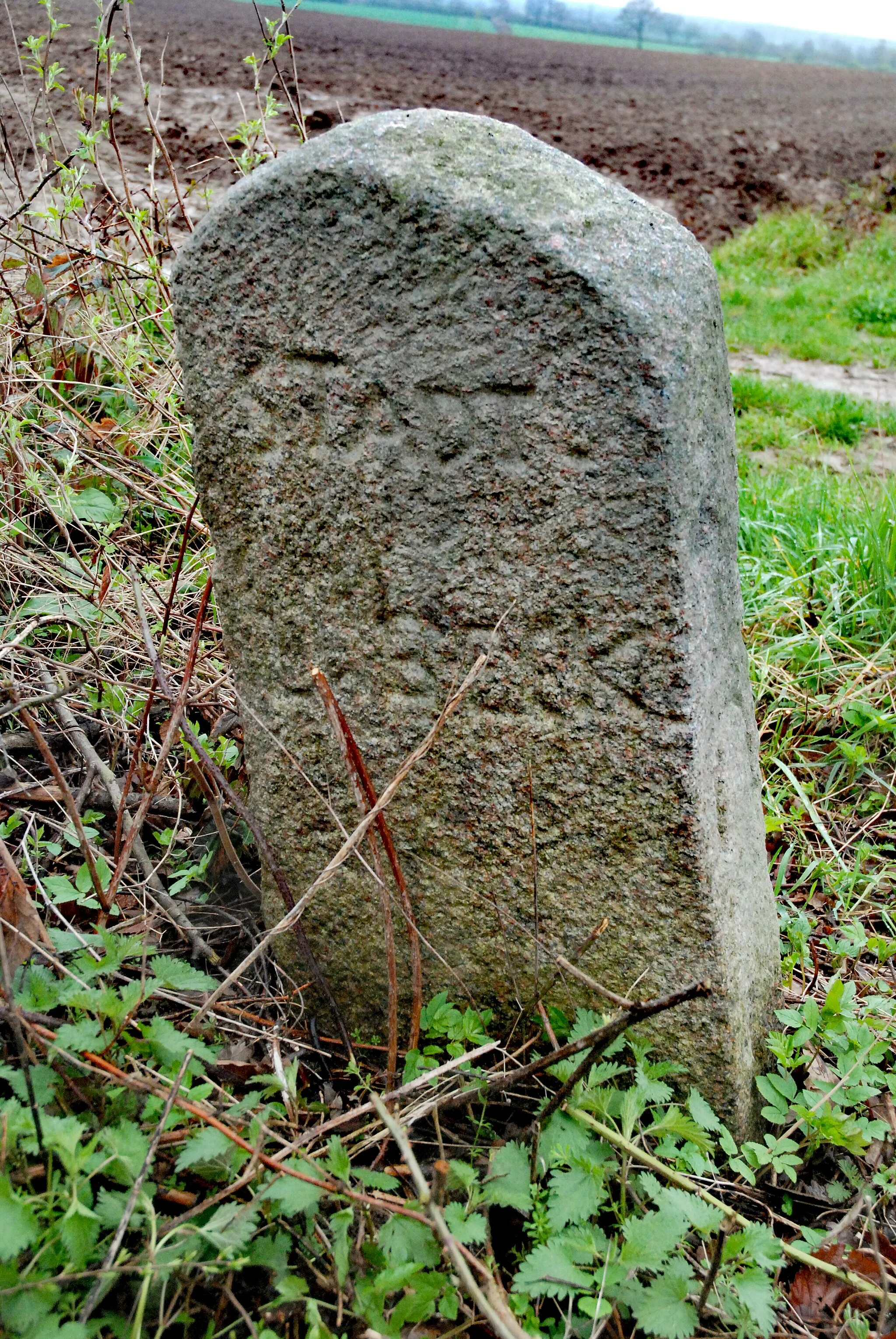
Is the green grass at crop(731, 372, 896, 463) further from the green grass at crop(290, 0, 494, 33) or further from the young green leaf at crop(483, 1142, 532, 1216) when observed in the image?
the green grass at crop(290, 0, 494, 33)

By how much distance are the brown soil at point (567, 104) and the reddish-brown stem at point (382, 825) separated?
59.6 inches

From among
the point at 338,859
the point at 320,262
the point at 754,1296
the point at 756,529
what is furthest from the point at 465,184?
the point at 756,529

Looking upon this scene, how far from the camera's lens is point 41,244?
3191mm

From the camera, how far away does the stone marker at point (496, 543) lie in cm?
126

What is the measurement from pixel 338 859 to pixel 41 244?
2.82m

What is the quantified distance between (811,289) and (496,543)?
22.3ft

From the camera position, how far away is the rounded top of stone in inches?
48.6

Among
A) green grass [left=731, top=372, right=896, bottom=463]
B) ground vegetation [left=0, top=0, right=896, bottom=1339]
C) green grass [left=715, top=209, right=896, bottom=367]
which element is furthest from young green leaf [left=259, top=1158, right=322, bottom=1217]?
green grass [left=715, top=209, right=896, bottom=367]

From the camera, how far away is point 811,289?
7.11 meters

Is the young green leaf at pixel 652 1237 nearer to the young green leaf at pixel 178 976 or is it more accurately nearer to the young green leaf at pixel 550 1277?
the young green leaf at pixel 550 1277

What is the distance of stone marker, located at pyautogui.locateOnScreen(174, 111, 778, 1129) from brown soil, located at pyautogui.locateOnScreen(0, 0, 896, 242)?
1.03 meters

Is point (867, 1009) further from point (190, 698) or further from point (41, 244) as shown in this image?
point (41, 244)

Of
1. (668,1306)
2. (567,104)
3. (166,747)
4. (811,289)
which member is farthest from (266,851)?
(567,104)

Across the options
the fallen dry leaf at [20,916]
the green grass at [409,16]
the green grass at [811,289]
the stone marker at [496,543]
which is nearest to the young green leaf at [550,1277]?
the stone marker at [496,543]
